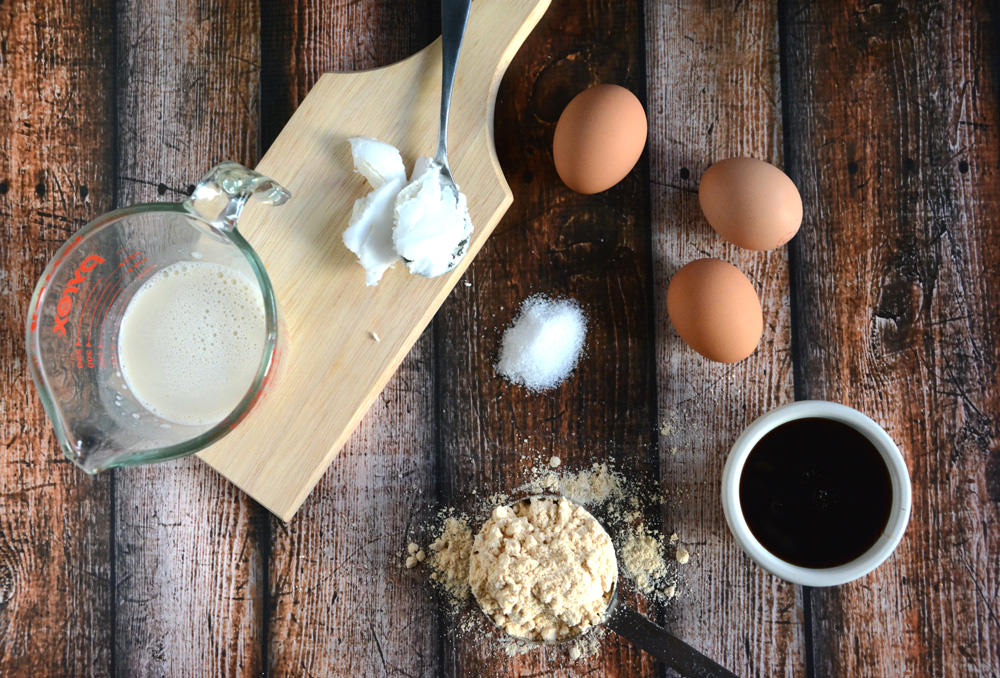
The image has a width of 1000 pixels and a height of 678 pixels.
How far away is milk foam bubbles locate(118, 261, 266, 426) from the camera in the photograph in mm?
914

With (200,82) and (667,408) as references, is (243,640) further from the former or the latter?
(200,82)

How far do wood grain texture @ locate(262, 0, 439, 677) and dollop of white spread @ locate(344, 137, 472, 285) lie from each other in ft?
0.58

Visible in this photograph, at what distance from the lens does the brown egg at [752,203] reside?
0.95 meters

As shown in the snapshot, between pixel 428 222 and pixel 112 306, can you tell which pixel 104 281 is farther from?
pixel 428 222

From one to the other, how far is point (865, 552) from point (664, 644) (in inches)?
11.4

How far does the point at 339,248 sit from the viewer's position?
992 mm

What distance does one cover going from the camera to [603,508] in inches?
41.5

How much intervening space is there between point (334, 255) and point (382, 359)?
16cm

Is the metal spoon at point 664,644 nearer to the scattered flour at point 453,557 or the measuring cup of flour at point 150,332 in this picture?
the scattered flour at point 453,557

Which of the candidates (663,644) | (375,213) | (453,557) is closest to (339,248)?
(375,213)

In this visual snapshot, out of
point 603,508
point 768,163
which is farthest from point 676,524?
point 768,163

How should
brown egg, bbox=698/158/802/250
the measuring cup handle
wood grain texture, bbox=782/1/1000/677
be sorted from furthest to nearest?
wood grain texture, bbox=782/1/1000/677, brown egg, bbox=698/158/802/250, the measuring cup handle

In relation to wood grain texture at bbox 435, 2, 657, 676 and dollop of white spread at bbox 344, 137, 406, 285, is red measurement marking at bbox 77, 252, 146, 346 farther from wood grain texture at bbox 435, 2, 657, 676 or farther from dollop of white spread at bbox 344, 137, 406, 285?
wood grain texture at bbox 435, 2, 657, 676

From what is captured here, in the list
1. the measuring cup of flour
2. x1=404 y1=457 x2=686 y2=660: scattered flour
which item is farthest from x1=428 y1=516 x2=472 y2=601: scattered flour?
the measuring cup of flour
